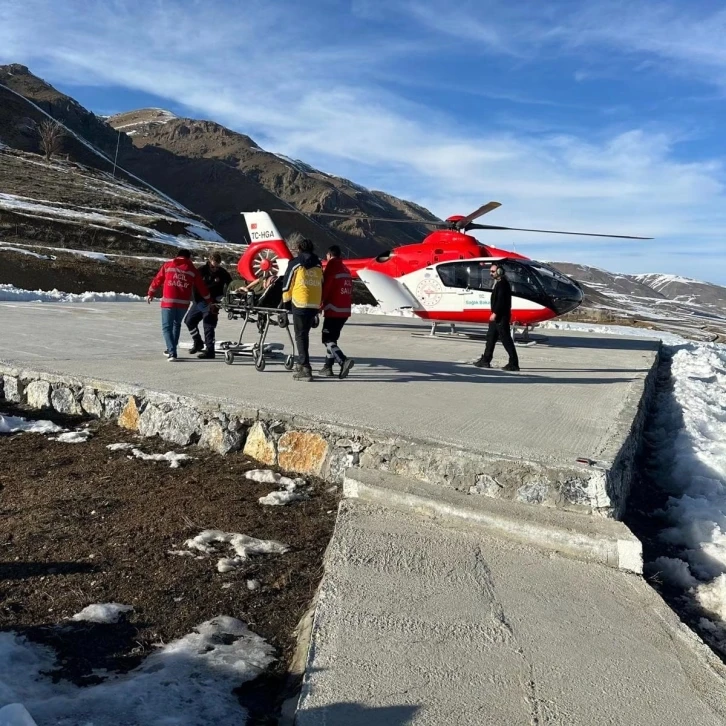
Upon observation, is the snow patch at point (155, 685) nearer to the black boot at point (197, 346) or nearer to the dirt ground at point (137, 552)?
the dirt ground at point (137, 552)

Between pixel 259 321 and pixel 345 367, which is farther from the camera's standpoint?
pixel 259 321

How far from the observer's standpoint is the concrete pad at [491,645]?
2.20 m

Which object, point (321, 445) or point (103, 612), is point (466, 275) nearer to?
point (321, 445)

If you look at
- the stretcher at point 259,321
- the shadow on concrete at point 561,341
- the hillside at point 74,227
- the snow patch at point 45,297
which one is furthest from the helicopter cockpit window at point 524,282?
the hillside at point 74,227

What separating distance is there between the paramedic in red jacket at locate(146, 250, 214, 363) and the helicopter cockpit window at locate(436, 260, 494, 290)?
723 cm

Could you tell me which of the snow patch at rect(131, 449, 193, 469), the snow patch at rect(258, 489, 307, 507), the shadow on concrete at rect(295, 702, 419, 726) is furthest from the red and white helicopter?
the shadow on concrete at rect(295, 702, 419, 726)

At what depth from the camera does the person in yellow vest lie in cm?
746

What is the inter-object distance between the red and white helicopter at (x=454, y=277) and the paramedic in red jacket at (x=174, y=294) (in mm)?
4509

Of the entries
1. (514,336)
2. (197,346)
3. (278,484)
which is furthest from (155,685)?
(514,336)

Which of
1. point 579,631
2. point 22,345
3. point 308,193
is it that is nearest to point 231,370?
point 22,345

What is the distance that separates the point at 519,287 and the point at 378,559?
36.3 ft

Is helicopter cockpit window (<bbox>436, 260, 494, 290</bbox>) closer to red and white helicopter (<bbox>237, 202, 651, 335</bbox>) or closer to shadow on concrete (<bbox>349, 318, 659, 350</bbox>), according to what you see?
red and white helicopter (<bbox>237, 202, 651, 335</bbox>)

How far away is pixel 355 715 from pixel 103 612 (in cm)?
147

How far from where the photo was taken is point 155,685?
2.31 m
